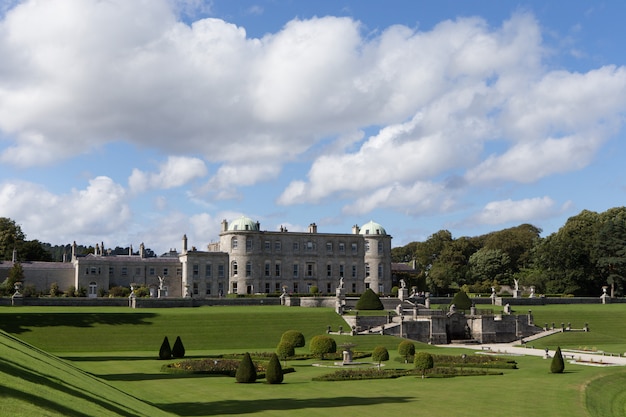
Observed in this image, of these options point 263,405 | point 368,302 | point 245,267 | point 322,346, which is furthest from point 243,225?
point 263,405

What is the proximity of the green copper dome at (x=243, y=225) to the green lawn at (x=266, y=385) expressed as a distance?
2567cm

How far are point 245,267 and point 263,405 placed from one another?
2579 inches

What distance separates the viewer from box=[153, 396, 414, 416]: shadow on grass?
24984mm

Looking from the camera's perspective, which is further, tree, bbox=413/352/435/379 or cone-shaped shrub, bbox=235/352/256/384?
tree, bbox=413/352/435/379

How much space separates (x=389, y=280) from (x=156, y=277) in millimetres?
31519

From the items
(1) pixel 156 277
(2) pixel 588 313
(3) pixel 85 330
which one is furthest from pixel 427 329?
(1) pixel 156 277

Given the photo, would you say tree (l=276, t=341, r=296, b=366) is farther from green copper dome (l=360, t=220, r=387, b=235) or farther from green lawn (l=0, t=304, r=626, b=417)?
green copper dome (l=360, t=220, r=387, b=235)

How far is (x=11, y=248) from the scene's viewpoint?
100375 millimetres

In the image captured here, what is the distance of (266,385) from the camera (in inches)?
1288

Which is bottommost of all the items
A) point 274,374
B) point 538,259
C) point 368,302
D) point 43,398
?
point 274,374

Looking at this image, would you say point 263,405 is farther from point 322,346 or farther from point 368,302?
point 368,302

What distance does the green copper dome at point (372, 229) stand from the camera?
9919 centimetres

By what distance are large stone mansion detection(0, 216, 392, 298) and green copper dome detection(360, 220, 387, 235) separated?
0.30 meters

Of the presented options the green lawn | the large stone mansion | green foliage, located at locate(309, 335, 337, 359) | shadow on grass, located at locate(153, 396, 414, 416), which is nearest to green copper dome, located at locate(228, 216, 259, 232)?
the large stone mansion
